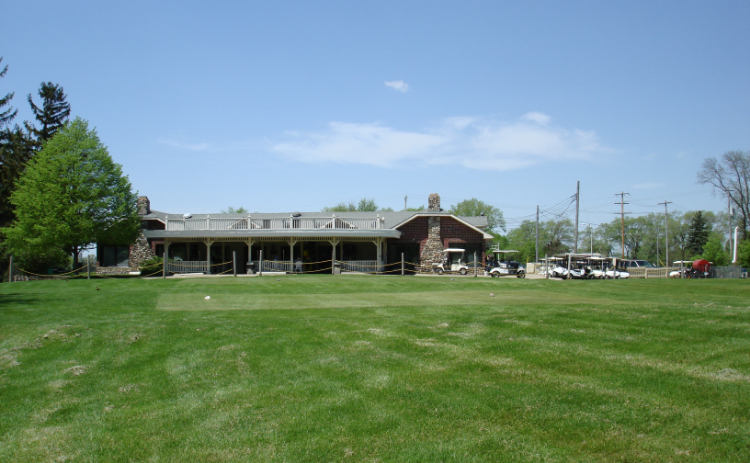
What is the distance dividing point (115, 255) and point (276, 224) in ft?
42.9

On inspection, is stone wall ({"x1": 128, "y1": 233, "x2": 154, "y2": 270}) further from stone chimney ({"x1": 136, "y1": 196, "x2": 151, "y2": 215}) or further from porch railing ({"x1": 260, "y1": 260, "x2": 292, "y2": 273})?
porch railing ({"x1": 260, "y1": 260, "x2": 292, "y2": 273})

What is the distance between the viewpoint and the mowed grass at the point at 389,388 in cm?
465

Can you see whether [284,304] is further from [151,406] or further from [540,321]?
[151,406]

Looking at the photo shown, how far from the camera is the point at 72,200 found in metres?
34.0

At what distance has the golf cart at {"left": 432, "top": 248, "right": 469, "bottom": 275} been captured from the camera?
36.2m

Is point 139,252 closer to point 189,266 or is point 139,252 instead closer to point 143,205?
point 143,205

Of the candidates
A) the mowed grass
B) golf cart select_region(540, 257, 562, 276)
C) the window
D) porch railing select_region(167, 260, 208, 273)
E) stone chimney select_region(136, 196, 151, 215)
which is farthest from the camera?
the window

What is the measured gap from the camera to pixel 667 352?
23.5 feet

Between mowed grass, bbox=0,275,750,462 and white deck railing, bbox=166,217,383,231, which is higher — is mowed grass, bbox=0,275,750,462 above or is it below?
below

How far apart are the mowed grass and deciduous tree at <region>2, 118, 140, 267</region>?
24.6 meters

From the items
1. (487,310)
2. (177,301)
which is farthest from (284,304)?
(487,310)

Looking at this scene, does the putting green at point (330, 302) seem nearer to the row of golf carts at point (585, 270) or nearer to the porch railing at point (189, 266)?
the porch railing at point (189, 266)

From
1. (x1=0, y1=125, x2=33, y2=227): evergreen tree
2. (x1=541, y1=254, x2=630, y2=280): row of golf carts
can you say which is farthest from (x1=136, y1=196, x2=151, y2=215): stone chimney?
(x1=541, y1=254, x2=630, y2=280): row of golf carts

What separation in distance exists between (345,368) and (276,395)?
4.16ft
